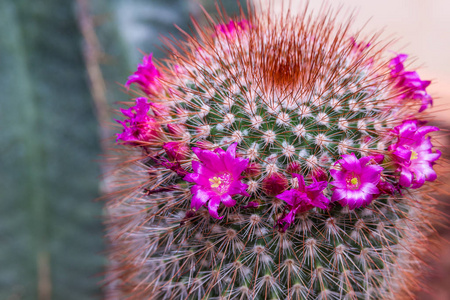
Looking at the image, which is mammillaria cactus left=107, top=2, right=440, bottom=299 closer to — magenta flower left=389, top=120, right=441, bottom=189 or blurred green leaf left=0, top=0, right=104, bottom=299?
magenta flower left=389, top=120, right=441, bottom=189

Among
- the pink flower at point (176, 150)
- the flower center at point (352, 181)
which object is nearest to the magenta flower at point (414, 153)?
the flower center at point (352, 181)

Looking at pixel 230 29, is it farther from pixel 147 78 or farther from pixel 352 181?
pixel 352 181

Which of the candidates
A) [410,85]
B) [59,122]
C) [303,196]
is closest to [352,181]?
[303,196]

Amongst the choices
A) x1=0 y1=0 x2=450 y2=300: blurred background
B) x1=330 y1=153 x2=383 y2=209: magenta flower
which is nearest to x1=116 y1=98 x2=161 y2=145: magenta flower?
x1=330 y1=153 x2=383 y2=209: magenta flower

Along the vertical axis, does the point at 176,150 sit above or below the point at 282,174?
above

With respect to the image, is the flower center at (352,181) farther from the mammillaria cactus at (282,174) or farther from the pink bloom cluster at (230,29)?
the pink bloom cluster at (230,29)

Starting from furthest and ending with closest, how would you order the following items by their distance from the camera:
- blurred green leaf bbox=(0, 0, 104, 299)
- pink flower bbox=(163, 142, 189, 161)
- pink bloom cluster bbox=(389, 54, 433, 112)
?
blurred green leaf bbox=(0, 0, 104, 299) → pink bloom cluster bbox=(389, 54, 433, 112) → pink flower bbox=(163, 142, 189, 161)
